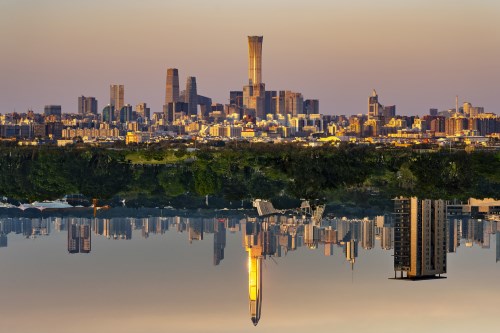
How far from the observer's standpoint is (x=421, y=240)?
1096 inches

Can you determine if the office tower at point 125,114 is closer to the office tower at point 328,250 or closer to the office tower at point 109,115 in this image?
the office tower at point 109,115

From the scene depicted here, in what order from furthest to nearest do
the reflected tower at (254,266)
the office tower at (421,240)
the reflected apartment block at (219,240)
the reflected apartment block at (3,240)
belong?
the reflected apartment block at (3,240) → the reflected apartment block at (219,240) → the office tower at (421,240) → the reflected tower at (254,266)

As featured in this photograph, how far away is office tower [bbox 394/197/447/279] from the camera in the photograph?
1052 inches

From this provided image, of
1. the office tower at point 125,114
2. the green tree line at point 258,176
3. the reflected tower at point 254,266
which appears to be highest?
the office tower at point 125,114

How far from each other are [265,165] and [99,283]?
17.1m

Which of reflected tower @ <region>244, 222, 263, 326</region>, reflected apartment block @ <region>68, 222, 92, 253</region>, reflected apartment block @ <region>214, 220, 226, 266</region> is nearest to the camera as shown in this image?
reflected tower @ <region>244, 222, 263, 326</region>

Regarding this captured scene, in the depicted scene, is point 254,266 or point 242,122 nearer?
point 254,266

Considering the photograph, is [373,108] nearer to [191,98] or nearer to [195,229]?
[191,98]

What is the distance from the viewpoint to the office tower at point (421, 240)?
87.7ft

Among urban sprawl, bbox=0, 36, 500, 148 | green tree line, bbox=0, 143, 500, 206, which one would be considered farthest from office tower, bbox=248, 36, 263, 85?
green tree line, bbox=0, 143, 500, 206

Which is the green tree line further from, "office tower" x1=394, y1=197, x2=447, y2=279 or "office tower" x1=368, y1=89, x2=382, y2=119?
"office tower" x1=368, y1=89, x2=382, y2=119

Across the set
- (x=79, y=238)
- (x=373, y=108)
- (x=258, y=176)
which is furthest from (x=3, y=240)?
(x=373, y=108)

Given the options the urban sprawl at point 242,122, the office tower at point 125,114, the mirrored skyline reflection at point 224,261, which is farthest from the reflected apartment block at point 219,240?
the office tower at point 125,114

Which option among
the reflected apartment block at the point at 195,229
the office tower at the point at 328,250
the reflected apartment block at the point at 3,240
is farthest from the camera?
the reflected apartment block at the point at 195,229
